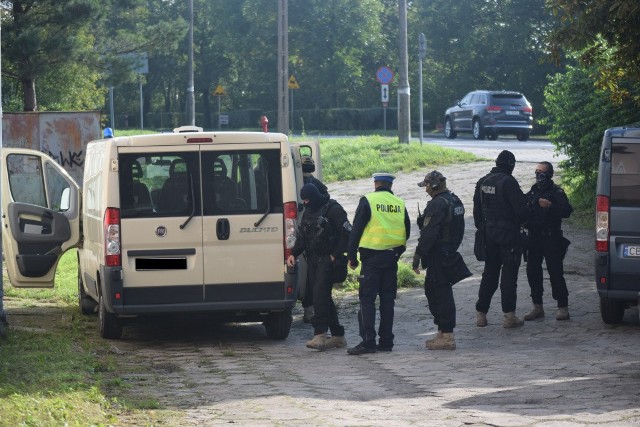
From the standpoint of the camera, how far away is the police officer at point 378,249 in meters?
12.0

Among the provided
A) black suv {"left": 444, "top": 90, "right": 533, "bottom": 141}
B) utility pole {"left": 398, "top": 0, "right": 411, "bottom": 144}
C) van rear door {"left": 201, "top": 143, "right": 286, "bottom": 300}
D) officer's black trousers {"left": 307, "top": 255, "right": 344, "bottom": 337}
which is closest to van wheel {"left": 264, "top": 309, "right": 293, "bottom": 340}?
van rear door {"left": 201, "top": 143, "right": 286, "bottom": 300}

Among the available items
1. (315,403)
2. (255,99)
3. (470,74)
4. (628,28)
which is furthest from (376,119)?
(315,403)

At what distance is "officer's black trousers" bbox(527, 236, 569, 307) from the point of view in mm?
13891

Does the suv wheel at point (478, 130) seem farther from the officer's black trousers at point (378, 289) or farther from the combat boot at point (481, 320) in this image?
the officer's black trousers at point (378, 289)

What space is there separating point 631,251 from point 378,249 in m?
2.73

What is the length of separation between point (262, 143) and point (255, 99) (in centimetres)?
6756

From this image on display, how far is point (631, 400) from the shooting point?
29.0 ft

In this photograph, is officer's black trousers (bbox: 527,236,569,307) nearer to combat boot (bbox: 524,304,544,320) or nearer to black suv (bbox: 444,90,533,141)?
combat boot (bbox: 524,304,544,320)

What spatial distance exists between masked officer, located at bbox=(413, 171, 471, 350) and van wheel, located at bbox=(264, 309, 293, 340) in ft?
4.75

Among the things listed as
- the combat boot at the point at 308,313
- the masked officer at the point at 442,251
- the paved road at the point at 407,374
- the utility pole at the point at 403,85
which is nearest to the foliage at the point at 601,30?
the paved road at the point at 407,374

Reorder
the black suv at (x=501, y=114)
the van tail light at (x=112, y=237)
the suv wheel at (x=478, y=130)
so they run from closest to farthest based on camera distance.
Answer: the van tail light at (x=112, y=237) < the black suv at (x=501, y=114) < the suv wheel at (x=478, y=130)

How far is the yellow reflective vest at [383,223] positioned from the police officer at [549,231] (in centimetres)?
226

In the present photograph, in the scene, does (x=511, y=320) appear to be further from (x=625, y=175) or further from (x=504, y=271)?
(x=625, y=175)

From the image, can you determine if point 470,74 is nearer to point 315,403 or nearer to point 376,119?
point 376,119
